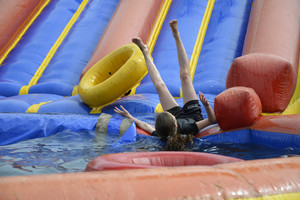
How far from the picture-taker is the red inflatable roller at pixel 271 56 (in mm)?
1890

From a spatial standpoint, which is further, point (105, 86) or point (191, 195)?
point (105, 86)

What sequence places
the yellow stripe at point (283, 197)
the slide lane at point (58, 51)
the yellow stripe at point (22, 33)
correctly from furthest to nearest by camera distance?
the yellow stripe at point (22, 33)
the slide lane at point (58, 51)
the yellow stripe at point (283, 197)

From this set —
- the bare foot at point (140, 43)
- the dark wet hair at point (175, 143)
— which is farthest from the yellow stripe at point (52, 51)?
the dark wet hair at point (175, 143)

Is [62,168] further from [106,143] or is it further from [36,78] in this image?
[36,78]

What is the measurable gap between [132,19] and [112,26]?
208 millimetres

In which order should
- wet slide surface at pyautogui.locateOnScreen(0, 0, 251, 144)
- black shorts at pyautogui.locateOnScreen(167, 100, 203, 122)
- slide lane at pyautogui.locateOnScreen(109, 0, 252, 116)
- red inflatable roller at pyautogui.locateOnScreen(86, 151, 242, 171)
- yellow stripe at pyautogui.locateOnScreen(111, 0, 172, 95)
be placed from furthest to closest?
yellow stripe at pyautogui.locateOnScreen(111, 0, 172, 95), slide lane at pyautogui.locateOnScreen(109, 0, 252, 116), wet slide surface at pyautogui.locateOnScreen(0, 0, 251, 144), black shorts at pyautogui.locateOnScreen(167, 100, 203, 122), red inflatable roller at pyautogui.locateOnScreen(86, 151, 242, 171)

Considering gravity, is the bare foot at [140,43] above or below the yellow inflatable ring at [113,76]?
above

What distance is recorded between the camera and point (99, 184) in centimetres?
72

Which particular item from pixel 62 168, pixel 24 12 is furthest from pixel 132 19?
pixel 62 168

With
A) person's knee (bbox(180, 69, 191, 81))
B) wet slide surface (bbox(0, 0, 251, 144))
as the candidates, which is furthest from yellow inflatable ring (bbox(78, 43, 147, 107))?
person's knee (bbox(180, 69, 191, 81))

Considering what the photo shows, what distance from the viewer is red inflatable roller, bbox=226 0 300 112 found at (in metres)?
1.89

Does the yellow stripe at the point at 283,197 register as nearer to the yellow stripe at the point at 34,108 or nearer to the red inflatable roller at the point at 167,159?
the red inflatable roller at the point at 167,159

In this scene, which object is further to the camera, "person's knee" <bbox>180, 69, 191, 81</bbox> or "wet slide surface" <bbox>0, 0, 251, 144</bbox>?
"wet slide surface" <bbox>0, 0, 251, 144</bbox>

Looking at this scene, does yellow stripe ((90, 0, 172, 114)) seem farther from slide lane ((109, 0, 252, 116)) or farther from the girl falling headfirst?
the girl falling headfirst
